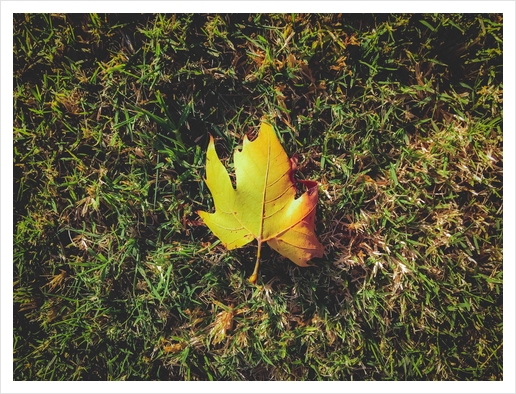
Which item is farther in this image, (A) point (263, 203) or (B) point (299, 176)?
(B) point (299, 176)

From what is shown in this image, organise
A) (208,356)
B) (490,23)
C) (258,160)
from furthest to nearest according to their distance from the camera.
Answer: (208,356)
(490,23)
(258,160)

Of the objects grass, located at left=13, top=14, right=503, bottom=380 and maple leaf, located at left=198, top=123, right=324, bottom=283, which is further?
grass, located at left=13, top=14, right=503, bottom=380

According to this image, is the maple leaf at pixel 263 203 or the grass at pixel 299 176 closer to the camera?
the maple leaf at pixel 263 203

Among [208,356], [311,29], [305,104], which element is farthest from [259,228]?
[311,29]

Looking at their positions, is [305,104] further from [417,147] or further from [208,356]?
[208,356]
